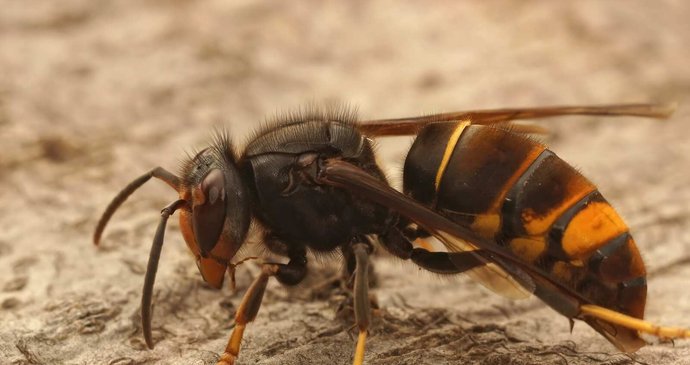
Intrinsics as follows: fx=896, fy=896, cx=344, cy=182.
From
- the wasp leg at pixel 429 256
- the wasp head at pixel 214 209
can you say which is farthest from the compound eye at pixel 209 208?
the wasp leg at pixel 429 256

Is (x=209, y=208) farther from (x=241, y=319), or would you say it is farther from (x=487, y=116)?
(x=487, y=116)

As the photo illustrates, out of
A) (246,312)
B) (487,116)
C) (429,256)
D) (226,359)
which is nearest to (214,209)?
(246,312)

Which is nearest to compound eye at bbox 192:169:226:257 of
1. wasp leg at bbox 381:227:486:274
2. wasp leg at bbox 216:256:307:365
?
wasp leg at bbox 216:256:307:365

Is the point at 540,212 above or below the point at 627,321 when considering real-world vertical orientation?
above

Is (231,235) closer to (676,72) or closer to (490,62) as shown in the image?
(490,62)

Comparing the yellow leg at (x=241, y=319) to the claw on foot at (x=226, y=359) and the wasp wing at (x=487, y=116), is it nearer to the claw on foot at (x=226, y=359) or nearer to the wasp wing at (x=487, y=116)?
the claw on foot at (x=226, y=359)

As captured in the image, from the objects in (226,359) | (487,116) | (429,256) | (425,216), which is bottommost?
(226,359)
